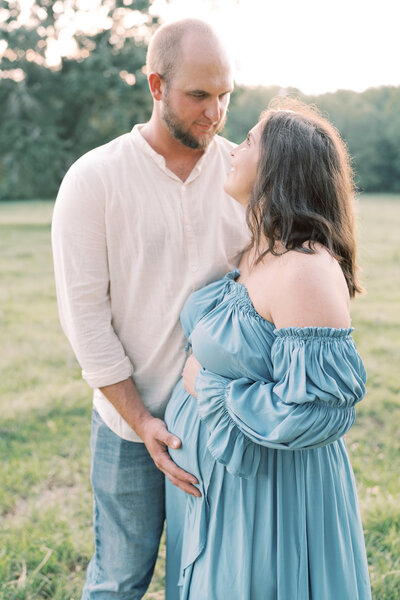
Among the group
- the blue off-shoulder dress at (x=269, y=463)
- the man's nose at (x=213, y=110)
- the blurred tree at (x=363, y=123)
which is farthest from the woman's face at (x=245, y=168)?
the blurred tree at (x=363, y=123)

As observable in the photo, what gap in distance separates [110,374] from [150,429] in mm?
245

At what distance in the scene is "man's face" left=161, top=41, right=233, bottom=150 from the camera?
81.7 inches

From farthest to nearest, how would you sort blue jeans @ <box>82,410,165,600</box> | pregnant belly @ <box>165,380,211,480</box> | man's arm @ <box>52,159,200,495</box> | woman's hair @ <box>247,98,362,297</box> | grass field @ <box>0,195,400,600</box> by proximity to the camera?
grass field @ <box>0,195,400,600</box> → blue jeans @ <box>82,410,165,600</box> → man's arm @ <box>52,159,200,495</box> → pregnant belly @ <box>165,380,211,480</box> → woman's hair @ <box>247,98,362,297</box>

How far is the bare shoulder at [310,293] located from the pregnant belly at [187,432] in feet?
1.58

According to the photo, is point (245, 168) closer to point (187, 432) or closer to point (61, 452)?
point (187, 432)

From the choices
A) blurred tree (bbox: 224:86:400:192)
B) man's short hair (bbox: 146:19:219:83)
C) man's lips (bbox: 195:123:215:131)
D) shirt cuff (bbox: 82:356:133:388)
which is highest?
man's short hair (bbox: 146:19:219:83)

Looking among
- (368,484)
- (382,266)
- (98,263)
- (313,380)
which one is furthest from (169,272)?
(382,266)

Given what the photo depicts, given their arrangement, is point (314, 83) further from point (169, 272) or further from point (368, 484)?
point (169, 272)

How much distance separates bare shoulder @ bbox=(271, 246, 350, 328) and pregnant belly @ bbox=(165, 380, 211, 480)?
481 mm

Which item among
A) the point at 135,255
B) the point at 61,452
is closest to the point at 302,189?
the point at 135,255

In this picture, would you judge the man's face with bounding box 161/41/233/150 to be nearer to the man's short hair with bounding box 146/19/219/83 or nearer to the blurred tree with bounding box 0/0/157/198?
the man's short hair with bounding box 146/19/219/83

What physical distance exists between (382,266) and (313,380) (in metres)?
8.95

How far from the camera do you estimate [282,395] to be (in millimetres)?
1649

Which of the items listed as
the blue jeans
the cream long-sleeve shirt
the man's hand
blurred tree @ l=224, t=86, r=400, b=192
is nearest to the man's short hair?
the cream long-sleeve shirt
